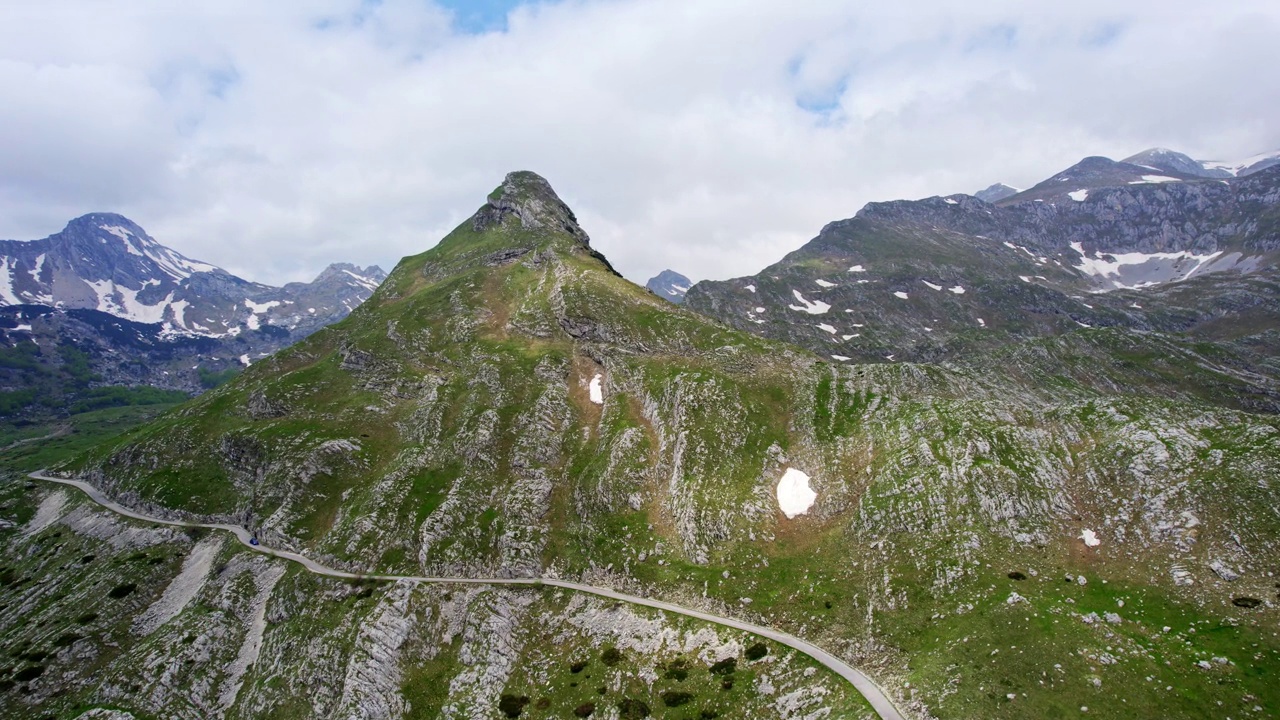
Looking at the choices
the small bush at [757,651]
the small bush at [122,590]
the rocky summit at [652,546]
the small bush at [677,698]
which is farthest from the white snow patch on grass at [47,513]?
the small bush at [757,651]

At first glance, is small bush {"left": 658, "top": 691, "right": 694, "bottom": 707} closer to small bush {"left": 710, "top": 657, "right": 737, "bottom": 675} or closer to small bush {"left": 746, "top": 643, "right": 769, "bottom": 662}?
small bush {"left": 710, "top": 657, "right": 737, "bottom": 675}

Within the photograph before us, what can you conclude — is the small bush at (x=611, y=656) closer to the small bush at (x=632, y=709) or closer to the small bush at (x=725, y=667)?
the small bush at (x=632, y=709)

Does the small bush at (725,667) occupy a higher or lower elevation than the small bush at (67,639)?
higher

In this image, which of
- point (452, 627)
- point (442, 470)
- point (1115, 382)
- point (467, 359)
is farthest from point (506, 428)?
point (1115, 382)

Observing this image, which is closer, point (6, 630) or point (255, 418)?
point (6, 630)

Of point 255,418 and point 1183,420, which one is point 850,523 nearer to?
point 1183,420
